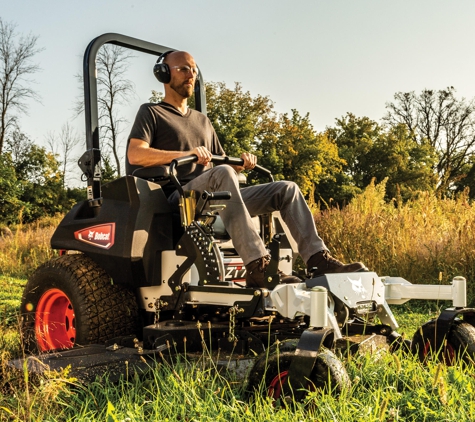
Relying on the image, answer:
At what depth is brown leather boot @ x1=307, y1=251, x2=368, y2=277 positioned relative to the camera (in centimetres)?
330

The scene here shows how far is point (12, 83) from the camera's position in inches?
950

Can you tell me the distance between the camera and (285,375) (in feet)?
8.28

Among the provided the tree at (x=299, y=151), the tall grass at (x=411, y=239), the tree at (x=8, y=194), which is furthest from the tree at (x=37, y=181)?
the tall grass at (x=411, y=239)

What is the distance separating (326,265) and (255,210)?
2.10ft

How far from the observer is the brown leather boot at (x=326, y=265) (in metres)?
3.30

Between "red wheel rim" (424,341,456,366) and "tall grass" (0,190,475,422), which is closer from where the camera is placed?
"tall grass" (0,190,475,422)

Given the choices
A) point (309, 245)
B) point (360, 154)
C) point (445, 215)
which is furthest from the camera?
point (360, 154)

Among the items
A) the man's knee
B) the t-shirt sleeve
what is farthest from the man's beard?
the man's knee

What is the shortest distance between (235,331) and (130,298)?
0.95 meters

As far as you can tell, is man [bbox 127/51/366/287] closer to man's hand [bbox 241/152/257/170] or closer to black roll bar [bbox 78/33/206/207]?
man's hand [bbox 241/152/257/170]

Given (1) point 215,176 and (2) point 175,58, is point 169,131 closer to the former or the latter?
(2) point 175,58

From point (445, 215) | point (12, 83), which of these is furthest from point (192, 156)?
point (12, 83)

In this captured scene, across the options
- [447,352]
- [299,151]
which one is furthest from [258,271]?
[299,151]

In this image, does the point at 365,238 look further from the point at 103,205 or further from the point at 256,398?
the point at 256,398
